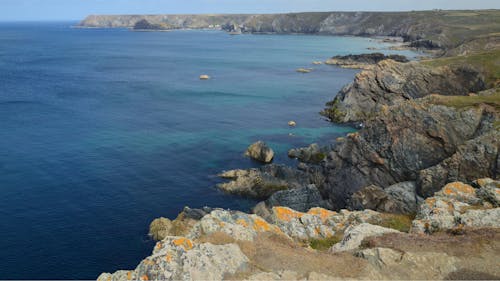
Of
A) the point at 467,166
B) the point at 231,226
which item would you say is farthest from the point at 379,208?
the point at 231,226

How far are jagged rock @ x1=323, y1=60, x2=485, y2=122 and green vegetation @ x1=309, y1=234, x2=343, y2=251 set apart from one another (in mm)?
67284

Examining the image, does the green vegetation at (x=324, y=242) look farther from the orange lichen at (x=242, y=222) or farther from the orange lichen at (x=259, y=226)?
the orange lichen at (x=242, y=222)

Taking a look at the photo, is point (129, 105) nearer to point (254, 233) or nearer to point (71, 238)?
point (71, 238)

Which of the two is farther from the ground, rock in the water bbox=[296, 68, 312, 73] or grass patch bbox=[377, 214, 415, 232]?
rock in the water bbox=[296, 68, 312, 73]

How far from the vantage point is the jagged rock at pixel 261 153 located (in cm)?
6712

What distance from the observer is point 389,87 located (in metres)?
97.6

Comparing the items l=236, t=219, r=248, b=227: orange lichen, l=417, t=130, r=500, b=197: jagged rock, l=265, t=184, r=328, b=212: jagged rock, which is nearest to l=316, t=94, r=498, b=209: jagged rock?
l=417, t=130, r=500, b=197: jagged rock

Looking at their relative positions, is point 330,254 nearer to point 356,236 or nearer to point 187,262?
point 356,236

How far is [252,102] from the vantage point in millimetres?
110062

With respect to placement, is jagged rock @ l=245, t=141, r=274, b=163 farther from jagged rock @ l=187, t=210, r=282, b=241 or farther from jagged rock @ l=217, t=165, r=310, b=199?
jagged rock @ l=187, t=210, r=282, b=241

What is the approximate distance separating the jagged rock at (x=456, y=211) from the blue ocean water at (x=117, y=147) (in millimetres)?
27543

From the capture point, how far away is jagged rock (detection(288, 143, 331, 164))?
67.5 m

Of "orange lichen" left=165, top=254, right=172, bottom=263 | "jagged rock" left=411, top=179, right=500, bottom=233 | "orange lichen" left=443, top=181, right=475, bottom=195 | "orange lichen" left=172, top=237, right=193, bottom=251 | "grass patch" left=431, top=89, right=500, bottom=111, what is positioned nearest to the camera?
"orange lichen" left=165, top=254, right=172, bottom=263

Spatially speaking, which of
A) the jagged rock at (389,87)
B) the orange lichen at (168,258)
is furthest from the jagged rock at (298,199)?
the jagged rock at (389,87)
